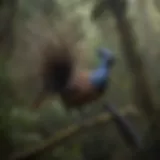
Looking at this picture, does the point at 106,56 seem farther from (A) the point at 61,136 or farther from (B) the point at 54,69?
(A) the point at 61,136

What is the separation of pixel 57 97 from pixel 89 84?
0.09 meters

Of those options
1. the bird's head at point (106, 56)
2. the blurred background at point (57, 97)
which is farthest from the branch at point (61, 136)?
the bird's head at point (106, 56)

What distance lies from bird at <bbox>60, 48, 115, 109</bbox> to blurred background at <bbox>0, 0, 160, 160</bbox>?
2 cm

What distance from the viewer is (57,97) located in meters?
1.30

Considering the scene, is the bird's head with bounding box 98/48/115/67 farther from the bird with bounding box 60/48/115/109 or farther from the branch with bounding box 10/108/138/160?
the branch with bounding box 10/108/138/160

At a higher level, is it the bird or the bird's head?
the bird's head

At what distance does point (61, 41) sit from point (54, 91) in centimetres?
14

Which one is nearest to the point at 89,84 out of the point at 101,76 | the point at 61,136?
the point at 101,76

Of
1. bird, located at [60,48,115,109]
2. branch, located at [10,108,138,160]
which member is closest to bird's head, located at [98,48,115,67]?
bird, located at [60,48,115,109]

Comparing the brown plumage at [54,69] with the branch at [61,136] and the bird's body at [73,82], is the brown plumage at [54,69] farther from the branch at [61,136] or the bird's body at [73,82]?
the branch at [61,136]

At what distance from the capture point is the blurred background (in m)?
1.29

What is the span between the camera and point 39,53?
1.28m

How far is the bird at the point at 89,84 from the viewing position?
128 centimetres

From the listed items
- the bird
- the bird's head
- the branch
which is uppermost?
the bird's head
